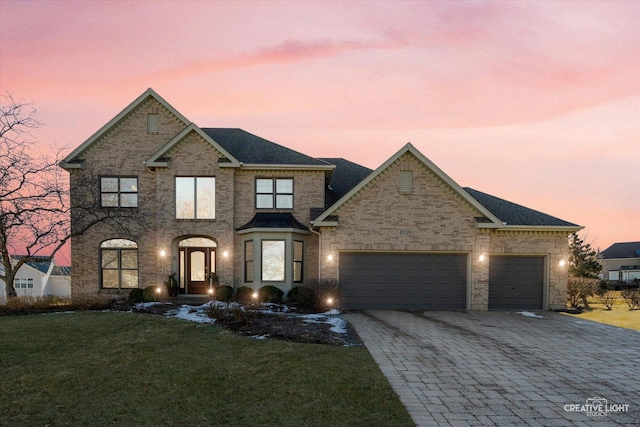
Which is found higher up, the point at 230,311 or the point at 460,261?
the point at 460,261

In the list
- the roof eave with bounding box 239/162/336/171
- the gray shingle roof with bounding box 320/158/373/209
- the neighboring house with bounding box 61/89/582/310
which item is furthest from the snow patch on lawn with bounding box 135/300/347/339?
the roof eave with bounding box 239/162/336/171

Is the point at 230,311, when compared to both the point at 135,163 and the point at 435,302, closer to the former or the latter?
the point at 435,302

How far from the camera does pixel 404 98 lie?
2158 centimetres

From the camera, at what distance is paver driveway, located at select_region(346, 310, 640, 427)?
5695 millimetres

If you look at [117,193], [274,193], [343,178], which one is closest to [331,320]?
[274,193]

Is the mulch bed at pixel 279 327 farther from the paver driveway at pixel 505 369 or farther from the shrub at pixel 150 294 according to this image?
the shrub at pixel 150 294

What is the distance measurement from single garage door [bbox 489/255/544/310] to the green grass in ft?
33.8

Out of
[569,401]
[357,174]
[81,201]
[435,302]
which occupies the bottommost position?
[435,302]

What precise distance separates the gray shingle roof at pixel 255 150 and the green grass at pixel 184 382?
10.0 meters

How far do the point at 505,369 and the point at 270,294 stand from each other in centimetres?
1032

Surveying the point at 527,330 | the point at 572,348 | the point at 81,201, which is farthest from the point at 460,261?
the point at 81,201

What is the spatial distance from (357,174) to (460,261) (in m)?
8.90

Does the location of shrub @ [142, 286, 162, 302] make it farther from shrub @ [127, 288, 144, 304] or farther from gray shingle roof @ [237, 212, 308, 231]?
gray shingle roof @ [237, 212, 308, 231]

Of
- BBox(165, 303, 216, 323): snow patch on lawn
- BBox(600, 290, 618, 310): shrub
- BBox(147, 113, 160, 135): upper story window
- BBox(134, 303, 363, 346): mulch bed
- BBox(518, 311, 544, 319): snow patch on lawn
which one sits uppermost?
BBox(147, 113, 160, 135): upper story window
